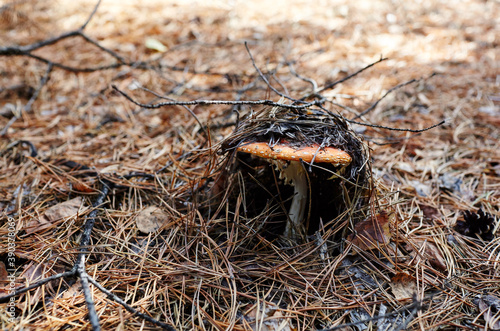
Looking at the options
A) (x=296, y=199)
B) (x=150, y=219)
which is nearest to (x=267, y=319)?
(x=296, y=199)

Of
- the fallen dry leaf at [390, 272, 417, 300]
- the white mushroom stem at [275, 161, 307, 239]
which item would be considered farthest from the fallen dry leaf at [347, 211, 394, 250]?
the white mushroom stem at [275, 161, 307, 239]

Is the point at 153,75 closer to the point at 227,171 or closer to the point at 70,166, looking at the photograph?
the point at 70,166

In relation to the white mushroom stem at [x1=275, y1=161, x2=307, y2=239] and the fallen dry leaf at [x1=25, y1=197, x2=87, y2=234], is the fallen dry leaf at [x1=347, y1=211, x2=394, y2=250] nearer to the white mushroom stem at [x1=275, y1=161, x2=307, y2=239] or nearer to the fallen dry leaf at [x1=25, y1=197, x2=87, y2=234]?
the white mushroom stem at [x1=275, y1=161, x2=307, y2=239]

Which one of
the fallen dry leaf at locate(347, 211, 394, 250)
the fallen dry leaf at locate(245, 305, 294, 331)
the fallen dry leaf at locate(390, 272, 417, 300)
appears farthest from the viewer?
the fallen dry leaf at locate(347, 211, 394, 250)

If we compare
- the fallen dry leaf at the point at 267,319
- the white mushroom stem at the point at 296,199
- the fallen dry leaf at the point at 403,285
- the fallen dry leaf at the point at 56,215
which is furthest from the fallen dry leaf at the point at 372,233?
the fallen dry leaf at the point at 56,215

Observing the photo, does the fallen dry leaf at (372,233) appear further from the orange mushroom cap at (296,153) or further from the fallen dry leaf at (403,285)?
the orange mushroom cap at (296,153)

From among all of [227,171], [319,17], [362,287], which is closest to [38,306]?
[227,171]

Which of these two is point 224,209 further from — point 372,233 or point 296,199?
point 372,233
